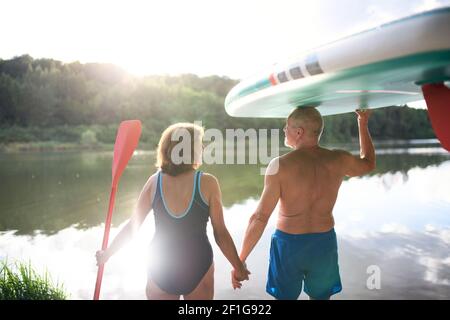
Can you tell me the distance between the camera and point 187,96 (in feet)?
218

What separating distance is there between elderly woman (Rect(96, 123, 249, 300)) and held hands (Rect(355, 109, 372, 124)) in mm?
1124

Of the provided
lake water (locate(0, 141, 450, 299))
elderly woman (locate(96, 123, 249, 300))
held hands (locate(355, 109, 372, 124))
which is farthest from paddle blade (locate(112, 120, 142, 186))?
held hands (locate(355, 109, 372, 124))

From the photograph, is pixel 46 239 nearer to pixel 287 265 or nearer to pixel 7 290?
pixel 7 290

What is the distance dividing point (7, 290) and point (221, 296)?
113 inches

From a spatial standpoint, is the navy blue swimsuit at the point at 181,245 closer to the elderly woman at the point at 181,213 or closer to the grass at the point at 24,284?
the elderly woman at the point at 181,213

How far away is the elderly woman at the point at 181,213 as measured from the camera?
6.26 feet

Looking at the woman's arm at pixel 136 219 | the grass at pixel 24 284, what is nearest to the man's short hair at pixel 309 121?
the woman's arm at pixel 136 219

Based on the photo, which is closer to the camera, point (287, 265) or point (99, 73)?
point (287, 265)

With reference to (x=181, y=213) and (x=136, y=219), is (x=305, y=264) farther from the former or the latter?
(x=136, y=219)

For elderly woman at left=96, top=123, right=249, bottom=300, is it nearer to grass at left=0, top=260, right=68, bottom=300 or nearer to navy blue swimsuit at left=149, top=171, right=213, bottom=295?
navy blue swimsuit at left=149, top=171, right=213, bottom=295

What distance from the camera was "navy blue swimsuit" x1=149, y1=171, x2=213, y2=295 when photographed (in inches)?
75.1

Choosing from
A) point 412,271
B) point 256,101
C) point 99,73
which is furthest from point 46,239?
point 99,73

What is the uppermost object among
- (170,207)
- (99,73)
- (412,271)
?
(99,73)

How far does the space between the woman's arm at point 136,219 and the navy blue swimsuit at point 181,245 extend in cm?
6
